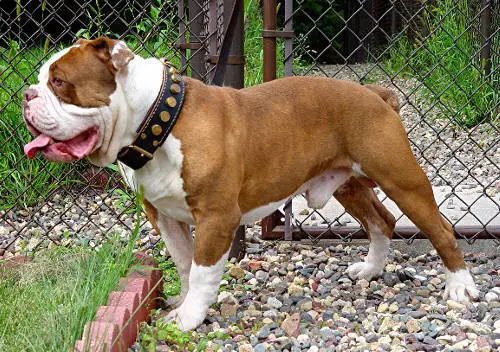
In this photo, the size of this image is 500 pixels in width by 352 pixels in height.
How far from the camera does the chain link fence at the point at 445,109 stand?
4.18m

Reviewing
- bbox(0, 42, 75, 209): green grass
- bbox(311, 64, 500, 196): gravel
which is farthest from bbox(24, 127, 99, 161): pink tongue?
bbox(0, 42, 75, 209): green grass

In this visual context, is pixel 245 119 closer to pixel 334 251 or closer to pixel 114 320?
pixel 114 320

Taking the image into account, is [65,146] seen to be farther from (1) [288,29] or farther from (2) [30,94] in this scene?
(1) [288,29]

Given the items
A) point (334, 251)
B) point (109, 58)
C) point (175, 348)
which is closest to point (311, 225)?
point (334, 251)

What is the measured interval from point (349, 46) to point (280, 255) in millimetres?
15326

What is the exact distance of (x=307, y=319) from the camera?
Answer: 3268mm

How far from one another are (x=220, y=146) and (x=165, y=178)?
0.81ft

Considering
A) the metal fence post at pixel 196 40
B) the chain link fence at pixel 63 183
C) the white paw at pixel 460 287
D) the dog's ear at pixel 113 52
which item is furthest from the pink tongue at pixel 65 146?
the metal fence post at pixel 196 40

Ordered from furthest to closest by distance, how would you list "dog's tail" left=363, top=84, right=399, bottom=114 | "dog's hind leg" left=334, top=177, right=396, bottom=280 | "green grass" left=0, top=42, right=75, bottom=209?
"green grass" left=0, top=42, right=75, bottom=209 → "dog's hind leg" left=334, top=177, right=396, bottom=280 → "dog's tail" left=363, top=84, right=399, bottom=114

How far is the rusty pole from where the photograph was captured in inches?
152

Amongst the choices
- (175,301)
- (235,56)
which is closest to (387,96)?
(235,56)

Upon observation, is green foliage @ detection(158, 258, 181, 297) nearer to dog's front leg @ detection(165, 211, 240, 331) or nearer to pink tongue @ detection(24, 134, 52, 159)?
dog's front leg @ detection(165, 211, 240, 331)

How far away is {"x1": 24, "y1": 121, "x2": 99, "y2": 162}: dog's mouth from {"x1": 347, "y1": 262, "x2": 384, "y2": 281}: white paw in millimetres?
1612

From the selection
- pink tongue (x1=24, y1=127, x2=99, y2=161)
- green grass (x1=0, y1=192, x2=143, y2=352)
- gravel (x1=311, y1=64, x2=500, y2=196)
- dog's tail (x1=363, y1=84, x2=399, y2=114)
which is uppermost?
pink tongue (x1=24, y1=127, x2=99, y2=161)
